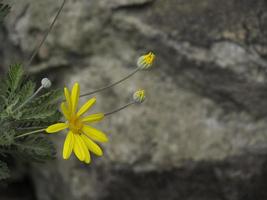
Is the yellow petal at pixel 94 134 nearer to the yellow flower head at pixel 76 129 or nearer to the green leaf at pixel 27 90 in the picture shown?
the yellow flower head at pixel 76 129

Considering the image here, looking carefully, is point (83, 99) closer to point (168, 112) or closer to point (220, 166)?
point (168, 112)

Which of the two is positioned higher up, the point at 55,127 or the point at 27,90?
the point at 27,90

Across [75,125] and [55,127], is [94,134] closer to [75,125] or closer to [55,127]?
[75,125]

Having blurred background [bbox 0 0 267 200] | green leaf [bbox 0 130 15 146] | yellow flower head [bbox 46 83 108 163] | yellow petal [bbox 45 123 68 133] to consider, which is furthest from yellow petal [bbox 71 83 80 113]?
blurred background [bbox 0 0 267 200]

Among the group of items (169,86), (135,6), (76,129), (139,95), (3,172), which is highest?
(135,6)

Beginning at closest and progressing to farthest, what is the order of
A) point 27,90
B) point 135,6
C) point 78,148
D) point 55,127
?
point 55,127, point 78,148, point 27,90, point 135,6

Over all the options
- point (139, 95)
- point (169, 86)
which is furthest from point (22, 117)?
point (169, 86)

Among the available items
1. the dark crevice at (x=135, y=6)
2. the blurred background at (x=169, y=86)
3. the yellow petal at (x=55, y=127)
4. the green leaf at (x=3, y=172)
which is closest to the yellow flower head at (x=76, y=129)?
the yellow petal at (x=55, y=127)
